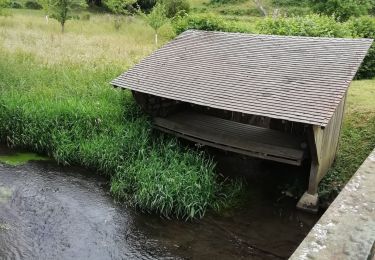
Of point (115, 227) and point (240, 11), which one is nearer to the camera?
point (115, 227)

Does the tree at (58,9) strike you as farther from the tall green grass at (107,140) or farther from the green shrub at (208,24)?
the tall green grass at (107,140)

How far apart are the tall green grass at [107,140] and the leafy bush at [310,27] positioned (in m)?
7.17

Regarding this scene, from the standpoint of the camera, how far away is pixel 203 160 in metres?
9.12

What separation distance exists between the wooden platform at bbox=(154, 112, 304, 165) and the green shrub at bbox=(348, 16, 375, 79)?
770 centimetres

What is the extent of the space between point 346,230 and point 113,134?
770cm

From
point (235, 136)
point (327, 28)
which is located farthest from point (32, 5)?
point (235, 136)

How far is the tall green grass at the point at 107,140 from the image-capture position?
837 cm

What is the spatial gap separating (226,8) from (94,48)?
80.3 feet

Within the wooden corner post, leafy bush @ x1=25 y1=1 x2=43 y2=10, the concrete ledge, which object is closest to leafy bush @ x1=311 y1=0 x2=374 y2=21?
the wooden corner post

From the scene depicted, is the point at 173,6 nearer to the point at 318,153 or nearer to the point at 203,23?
the point at 203,23

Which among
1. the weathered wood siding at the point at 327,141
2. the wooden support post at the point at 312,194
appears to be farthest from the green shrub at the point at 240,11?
the wooden support post at the point at 312,194

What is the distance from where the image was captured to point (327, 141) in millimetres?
8273

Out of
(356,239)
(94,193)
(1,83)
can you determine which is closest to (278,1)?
(1,83)

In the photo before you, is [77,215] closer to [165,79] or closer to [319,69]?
[165,79]
